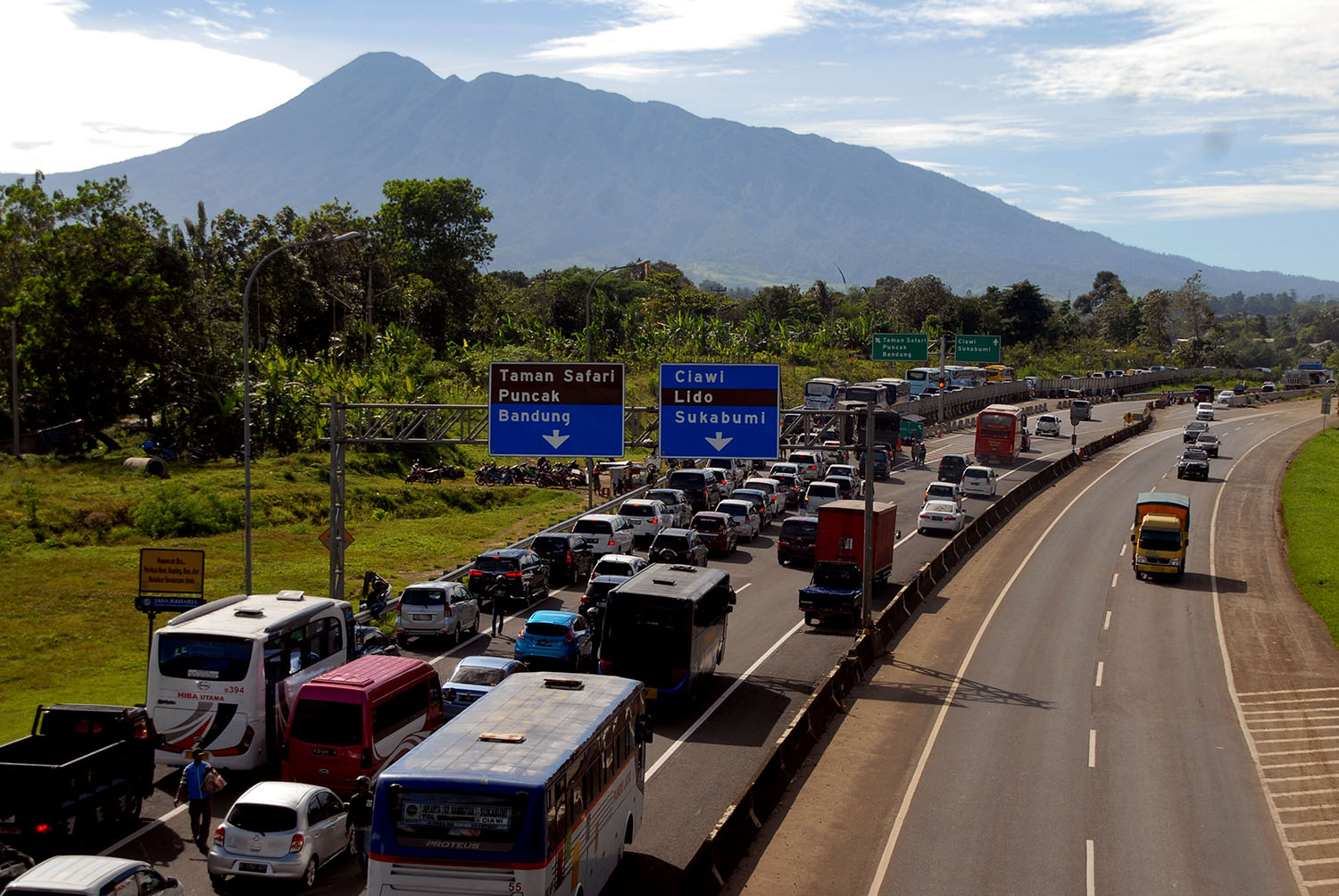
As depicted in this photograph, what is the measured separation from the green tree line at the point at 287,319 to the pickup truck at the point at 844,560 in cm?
2169

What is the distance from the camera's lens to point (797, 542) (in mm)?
43281

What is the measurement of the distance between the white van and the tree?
8555cm

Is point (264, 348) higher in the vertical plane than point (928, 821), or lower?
higher

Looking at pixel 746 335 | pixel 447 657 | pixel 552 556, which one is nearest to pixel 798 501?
pixel 552 556

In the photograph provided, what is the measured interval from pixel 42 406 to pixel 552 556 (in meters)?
33.7

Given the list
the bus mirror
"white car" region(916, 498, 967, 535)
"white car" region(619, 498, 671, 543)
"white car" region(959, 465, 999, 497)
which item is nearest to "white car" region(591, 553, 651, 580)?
"white car" region(619, 498, 671, 543)

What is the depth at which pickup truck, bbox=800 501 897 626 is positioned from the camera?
33.4 m

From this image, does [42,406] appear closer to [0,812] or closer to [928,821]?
[0,812]

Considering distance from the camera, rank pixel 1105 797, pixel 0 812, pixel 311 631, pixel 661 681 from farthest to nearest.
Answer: pixel 661 681 → pixel 311 631 → pixel 1105 797 → pixel 0 812

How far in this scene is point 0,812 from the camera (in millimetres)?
16531

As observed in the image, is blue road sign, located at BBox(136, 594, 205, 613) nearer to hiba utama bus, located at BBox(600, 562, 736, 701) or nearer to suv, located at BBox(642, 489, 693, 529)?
hiba utama bus, located at BBox(600, 562, 736, 701)

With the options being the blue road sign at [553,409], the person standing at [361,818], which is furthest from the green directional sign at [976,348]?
the person standing at [361,818]

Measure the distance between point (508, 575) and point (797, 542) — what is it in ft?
42.7

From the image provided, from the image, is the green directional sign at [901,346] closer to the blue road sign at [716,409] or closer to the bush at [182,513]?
the bush at [182,513]
